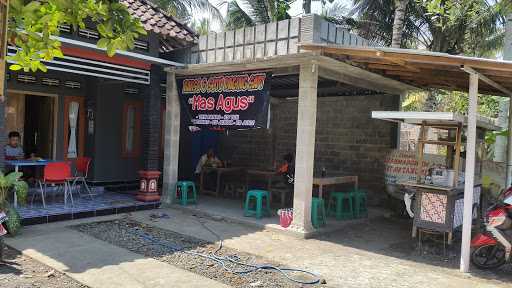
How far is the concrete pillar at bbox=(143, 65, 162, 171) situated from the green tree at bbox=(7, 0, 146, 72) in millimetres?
6749

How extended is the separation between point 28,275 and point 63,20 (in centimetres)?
368

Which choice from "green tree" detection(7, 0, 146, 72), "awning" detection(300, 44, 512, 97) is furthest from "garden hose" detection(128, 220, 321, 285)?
"green tree" detection(7, 0, 146, 72)

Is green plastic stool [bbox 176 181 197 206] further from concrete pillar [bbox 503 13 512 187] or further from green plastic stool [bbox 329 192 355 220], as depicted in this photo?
concrete pillar [bbox 503 13 512 187]

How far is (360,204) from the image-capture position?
9.43m

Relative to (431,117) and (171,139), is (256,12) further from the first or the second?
(431,117)

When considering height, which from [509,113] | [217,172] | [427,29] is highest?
[427,29]

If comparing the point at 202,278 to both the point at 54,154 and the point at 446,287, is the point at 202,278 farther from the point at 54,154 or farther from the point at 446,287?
the point at 54,154

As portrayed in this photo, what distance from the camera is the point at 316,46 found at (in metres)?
6.69

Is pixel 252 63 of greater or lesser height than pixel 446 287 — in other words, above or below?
above

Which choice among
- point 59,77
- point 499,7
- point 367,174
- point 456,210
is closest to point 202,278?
point 456,210

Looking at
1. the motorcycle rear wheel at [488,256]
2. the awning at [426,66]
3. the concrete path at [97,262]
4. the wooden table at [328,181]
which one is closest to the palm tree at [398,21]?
the awning at [426,66]

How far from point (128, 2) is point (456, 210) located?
766 centimetres

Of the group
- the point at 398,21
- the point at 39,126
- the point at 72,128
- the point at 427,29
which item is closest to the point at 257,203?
the point at 72,128

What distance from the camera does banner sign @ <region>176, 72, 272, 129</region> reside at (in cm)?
809
